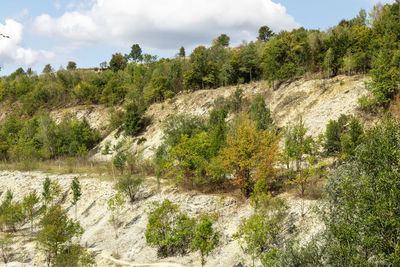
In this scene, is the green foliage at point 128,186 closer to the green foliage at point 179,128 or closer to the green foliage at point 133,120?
the green foliage at point 179,128

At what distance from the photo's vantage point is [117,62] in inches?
4321

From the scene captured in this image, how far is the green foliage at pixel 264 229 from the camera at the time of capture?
63.8 ft

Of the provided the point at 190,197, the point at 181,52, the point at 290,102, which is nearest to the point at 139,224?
the point at 190,197

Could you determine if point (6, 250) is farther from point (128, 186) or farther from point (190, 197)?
point (190, 197)

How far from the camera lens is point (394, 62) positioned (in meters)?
34.0

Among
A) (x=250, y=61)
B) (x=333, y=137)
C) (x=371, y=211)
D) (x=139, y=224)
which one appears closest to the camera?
(x=371, y=211)

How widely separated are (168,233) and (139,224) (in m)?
7.24

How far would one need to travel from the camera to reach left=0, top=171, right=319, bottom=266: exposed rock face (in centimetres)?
2273

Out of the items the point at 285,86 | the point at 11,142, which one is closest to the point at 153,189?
the point at 285,86

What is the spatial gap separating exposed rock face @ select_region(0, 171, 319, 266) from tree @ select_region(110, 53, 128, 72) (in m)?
76.2

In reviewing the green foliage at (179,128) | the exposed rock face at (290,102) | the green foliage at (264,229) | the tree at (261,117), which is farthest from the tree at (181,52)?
the green foliage at (264,229)

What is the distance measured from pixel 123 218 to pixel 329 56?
136 ft

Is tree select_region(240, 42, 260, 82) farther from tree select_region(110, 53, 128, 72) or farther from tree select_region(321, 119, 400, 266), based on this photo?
tree select_region(110, 53, 128, 72)

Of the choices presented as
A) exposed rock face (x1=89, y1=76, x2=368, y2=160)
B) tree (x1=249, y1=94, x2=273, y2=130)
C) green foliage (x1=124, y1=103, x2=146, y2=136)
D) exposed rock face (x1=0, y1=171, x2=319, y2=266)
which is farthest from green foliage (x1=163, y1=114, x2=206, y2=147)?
green foliage (x1=124, y1=103, x2=146, y2=136)
